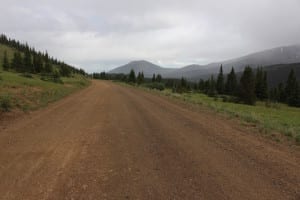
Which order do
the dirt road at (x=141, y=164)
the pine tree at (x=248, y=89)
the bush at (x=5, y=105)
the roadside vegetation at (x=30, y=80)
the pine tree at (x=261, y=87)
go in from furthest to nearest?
the pine tree at (x=261, y=87) < the pine tree at (x=248, y=89) < the roadside vegetation at (x=30, y=80) < the bush at (x=5, y=105) < the dirt road at (x=141, y=164)

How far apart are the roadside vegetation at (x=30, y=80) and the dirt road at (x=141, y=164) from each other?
642 centimetres

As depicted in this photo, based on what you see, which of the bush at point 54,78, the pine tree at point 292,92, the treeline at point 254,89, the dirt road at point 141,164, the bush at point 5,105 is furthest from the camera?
the pine tree at point 292,92

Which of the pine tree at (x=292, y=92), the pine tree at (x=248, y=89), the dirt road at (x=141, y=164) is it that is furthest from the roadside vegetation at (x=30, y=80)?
the pine tree at (x=292, y=92)

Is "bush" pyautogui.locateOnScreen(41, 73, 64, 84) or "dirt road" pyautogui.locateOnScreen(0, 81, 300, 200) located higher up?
"bush" pyautogui.locateOnScreen(41, 73, 64, 84)

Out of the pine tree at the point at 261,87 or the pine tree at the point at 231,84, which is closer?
the pine tree at the point at 261,87

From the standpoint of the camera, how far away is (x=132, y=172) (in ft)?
15.1

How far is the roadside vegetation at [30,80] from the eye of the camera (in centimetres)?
1456

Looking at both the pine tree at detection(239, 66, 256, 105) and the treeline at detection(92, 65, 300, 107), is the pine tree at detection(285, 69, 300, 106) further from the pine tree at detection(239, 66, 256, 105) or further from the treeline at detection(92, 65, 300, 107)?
the pine tree at detection(239, 66, 256, 105)

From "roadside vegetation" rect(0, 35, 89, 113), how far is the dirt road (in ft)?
21.1

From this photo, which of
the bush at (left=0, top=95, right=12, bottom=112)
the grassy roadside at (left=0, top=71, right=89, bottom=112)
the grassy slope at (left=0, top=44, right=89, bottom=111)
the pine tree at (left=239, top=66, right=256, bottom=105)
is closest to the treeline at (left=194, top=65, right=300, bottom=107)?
the pine tree at (left=239, top=66, right=256, bottom=105)

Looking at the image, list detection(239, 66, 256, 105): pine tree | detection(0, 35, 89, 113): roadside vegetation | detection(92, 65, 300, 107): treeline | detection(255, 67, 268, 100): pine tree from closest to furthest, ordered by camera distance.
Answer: detection(0, 35, 89, 113): roadside vegetation → detection(239, 66, 256, 105): pine tree → detection(92, 65, 300, 107): treeline → detection(255, 67, 268, 100): pine tree

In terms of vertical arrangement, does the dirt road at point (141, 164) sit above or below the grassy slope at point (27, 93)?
below

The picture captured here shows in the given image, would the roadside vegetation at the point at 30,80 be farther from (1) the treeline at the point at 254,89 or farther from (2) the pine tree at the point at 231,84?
(2) the pine tree at the point at 231,84

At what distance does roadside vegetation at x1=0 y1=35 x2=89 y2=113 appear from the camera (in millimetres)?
14555
